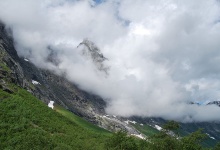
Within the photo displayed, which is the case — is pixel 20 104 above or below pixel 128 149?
above

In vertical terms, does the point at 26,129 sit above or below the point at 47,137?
above

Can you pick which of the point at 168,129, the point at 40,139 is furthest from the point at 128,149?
the point at 40,139

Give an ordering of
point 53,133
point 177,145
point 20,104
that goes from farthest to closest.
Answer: point 20,104
point 53,133
point 177,145

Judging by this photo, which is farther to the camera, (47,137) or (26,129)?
(26,129)

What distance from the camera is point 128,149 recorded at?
447 ft

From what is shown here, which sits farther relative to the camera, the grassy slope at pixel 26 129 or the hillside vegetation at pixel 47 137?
the grassy slope at pixel 26 129

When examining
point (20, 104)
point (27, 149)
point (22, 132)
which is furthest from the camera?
point (20, 104)

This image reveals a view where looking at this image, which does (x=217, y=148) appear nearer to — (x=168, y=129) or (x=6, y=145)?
(x=168, y=129)

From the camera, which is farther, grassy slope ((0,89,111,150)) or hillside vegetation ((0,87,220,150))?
grassy slope ((0,89,111,150))

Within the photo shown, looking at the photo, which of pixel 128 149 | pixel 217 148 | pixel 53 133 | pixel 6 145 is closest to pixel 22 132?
pixel 6 145

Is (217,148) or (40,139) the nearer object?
(40,139)

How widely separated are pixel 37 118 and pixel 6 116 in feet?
94.2

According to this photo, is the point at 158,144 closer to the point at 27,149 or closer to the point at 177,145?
the point at 177,145

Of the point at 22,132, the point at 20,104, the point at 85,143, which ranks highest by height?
the point at 20,104
